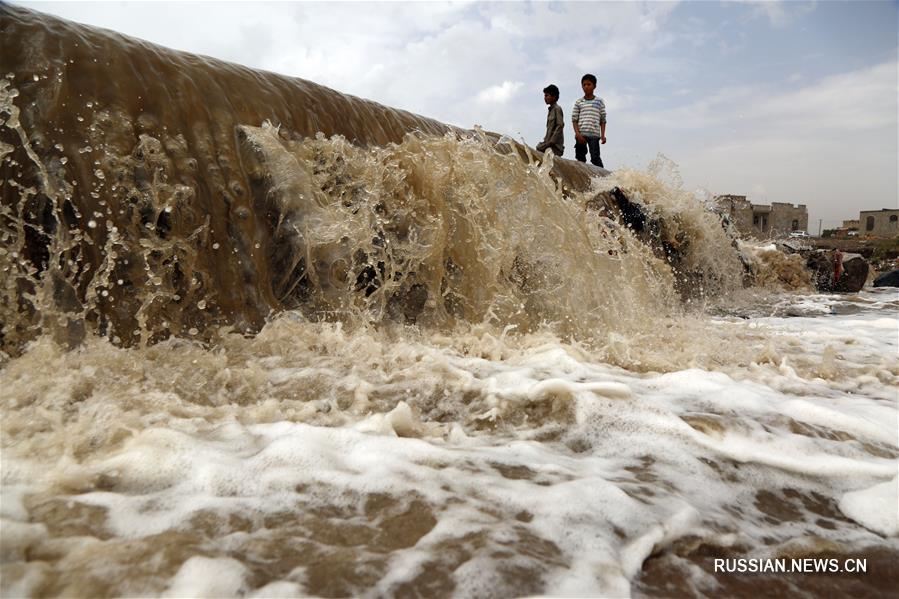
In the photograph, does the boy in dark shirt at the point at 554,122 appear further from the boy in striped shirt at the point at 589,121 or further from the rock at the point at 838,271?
the rock at the point at 838,271

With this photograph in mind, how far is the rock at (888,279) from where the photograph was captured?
10.9m

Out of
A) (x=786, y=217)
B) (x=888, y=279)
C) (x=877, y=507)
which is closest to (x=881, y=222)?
(x=786, y=217)

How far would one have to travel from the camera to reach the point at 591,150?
9.89 meters

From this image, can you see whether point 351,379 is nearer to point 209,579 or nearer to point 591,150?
point 209,579

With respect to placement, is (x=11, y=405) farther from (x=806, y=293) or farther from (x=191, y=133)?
(x=806, y=293)

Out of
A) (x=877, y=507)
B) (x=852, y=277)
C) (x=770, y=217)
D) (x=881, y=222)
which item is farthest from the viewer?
(x=881, y=222)

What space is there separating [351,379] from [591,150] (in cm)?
830

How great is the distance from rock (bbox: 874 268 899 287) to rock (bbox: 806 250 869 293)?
1.02 meters

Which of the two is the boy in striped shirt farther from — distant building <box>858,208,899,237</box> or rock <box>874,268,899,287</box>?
distant building <box>858,208,899,237</box>

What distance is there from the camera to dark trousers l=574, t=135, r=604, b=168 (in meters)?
9.77

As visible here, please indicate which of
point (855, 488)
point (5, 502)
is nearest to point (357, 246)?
point (5, 502)

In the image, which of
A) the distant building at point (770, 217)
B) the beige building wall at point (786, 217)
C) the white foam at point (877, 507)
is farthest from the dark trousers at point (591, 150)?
the beige building wall at point (786, 217)

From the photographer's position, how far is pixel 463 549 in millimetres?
1354

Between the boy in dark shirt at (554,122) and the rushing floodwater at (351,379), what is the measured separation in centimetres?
431
